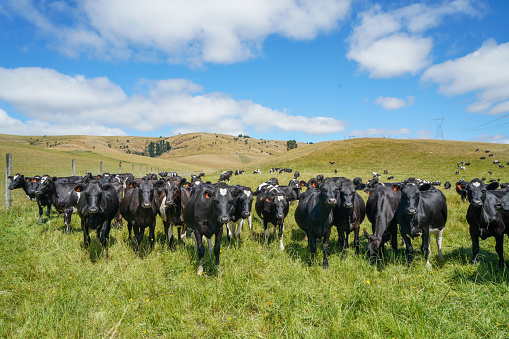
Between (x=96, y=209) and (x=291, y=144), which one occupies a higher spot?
(x=291, y=144)

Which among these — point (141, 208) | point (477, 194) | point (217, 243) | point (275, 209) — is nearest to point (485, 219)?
point (477, 194)

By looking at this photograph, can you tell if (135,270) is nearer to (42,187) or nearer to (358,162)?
(42,187)

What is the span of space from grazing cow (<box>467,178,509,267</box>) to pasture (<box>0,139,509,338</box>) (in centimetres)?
65

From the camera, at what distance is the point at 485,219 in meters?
6.55

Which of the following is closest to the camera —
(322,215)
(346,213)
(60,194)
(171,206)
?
(322,215)

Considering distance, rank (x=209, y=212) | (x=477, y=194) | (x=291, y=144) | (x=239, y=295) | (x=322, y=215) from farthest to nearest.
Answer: (x=291, y=144), (x=322, y=215), (x=209, y=212), (x=477, y=194), (x=239, y=295)

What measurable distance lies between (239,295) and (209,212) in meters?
2.37

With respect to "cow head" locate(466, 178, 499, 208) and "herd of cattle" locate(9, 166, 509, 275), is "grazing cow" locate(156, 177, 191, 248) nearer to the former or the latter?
"herd of cattle" locate(9, 166, 509, 275)

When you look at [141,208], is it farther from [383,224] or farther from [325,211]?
[383,224]

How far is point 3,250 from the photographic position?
7.07m

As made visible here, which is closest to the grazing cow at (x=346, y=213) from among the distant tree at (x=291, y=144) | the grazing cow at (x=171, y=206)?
the grazing cow at (x=171, y=206)

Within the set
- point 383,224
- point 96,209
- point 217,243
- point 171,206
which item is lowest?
point 217,243

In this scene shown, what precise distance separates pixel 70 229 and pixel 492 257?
13.7 m

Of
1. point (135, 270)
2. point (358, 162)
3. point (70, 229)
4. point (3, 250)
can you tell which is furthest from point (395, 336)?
point (358, 162)
